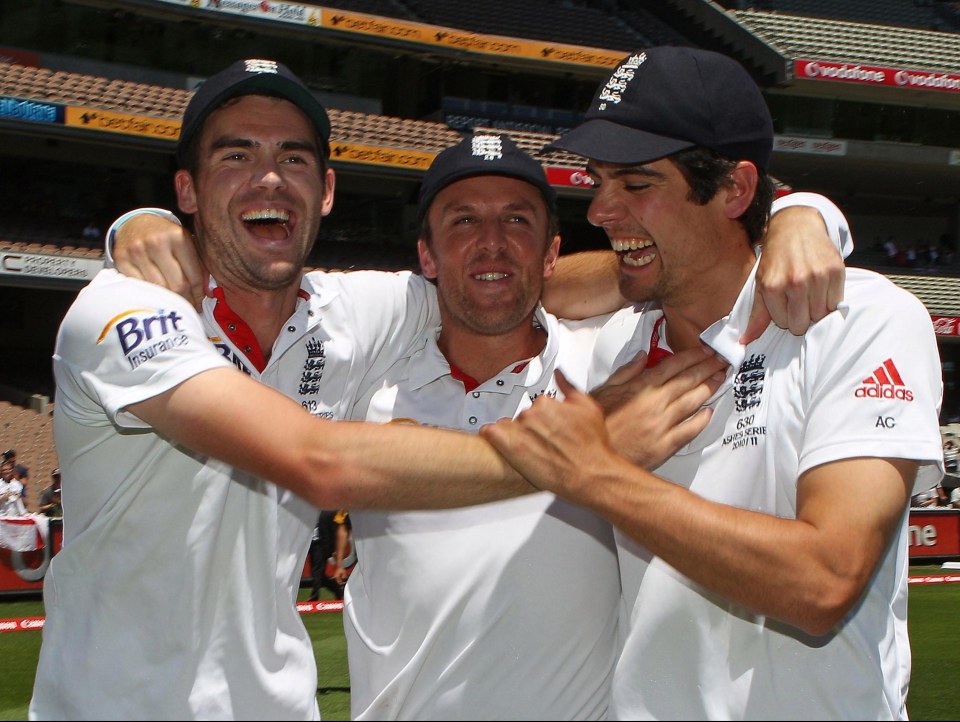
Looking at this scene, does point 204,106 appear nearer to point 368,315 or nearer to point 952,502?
point 368,315

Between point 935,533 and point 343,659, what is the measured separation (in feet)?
34.0

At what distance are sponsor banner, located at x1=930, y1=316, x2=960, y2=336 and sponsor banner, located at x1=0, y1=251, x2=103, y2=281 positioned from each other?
21.5 m

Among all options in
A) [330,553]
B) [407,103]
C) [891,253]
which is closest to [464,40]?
[407,103]

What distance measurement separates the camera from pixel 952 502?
1952 cm

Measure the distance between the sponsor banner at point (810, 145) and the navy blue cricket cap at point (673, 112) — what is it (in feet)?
97.1

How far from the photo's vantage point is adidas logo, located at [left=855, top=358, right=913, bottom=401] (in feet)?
7.27

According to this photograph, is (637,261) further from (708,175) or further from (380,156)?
(380,156)

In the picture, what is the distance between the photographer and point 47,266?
22469mm

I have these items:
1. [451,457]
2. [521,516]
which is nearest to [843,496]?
[451,457]

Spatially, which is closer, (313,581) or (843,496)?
(843,496)

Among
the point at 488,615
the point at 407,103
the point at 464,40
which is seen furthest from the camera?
the point at 407,103

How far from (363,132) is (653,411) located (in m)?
25.3

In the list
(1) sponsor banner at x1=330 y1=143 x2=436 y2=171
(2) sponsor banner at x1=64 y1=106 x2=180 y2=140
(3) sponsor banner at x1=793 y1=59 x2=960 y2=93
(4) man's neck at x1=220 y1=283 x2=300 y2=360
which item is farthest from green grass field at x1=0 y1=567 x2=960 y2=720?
(3) sponsor banner at x1=793 y1=59 x2=960 y2=93

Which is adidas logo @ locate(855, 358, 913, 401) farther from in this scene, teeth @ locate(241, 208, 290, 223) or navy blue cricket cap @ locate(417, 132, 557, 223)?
teeth @ locate(241, 208, 290, 223)
